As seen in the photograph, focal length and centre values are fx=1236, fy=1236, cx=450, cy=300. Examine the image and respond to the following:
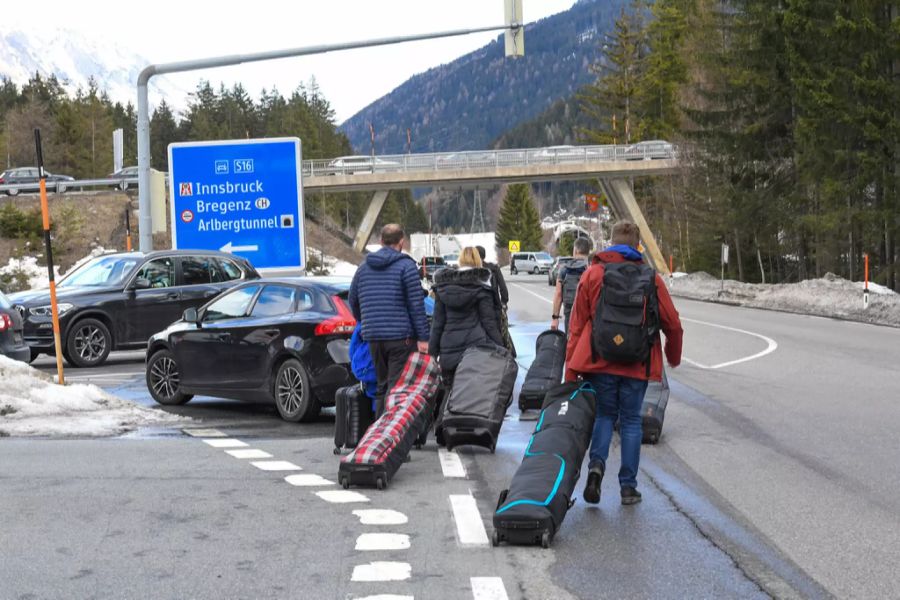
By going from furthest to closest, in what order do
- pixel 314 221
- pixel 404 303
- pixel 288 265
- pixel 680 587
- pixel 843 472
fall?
pixel 314 221
pixel 288 265
pixel 404 303
pixel 843 472
pixel 680 587

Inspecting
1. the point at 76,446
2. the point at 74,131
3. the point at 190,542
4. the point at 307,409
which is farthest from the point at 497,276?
the point at 74,131

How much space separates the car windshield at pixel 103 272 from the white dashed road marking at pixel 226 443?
9.62 m

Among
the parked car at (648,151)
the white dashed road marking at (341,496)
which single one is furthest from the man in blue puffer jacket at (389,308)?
the parked car at (648,151)

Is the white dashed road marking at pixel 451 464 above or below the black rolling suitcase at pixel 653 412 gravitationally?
below

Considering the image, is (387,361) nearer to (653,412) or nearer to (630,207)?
(653,412)

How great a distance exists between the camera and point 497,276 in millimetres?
13883

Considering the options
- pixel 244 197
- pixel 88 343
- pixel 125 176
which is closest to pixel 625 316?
pixel 88 343

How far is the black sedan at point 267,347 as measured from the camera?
38.2 ft

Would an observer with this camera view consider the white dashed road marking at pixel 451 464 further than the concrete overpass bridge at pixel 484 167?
No

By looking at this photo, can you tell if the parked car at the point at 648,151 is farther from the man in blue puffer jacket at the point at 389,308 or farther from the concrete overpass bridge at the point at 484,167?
the man in blue puffer jacket at the point at 389,308

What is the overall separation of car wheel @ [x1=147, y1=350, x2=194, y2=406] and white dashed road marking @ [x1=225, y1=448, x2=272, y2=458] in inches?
157

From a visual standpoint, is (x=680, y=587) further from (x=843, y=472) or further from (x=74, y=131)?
(x=74, y=131)

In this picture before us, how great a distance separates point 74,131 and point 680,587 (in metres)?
119

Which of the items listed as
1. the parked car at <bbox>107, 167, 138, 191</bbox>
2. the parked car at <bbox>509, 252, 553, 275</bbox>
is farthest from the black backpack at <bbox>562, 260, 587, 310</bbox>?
the parked car at <bbox>509, 252, 553, 275</bbox>
